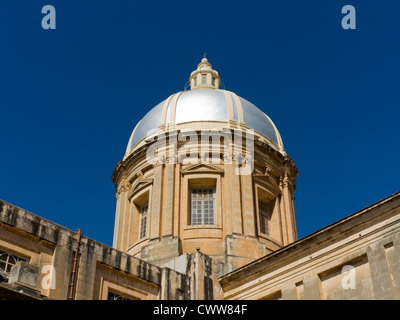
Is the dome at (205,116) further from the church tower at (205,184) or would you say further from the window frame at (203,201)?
the window frame at (203,201)

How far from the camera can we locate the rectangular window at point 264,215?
31.8 m

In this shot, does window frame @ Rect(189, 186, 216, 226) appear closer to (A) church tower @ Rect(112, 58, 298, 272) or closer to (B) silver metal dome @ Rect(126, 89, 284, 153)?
(A) church tower @ Rect(112, 58, 298, 272)

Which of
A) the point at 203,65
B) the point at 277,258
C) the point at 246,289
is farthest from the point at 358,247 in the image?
the point at 203,65

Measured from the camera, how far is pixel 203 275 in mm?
25141

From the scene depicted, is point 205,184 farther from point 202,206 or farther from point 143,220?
point 143,220

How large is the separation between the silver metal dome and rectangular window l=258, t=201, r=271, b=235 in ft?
12.7

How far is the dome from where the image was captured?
1324 inches

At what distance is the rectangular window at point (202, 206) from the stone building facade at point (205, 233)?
0.05 metres

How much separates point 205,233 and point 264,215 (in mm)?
4237

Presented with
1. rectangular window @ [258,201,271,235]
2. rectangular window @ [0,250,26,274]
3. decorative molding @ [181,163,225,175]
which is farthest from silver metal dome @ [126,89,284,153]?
rectangular window @ [0,250,26,274]

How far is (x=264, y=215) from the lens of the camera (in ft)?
106
